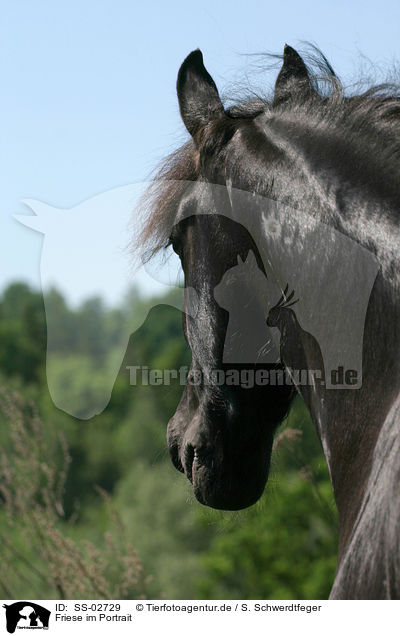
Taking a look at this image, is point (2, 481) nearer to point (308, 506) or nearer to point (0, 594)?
point (0, 594)

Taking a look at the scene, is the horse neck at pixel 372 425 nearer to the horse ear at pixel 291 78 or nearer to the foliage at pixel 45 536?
the horse ear at pixel 291 78

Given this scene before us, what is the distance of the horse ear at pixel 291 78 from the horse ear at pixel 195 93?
0.22 m

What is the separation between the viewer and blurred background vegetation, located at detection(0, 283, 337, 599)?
383 centimetres

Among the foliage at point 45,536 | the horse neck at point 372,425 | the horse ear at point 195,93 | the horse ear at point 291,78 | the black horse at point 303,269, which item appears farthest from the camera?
the foliage at point 45,536

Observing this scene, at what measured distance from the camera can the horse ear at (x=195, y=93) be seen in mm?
2572

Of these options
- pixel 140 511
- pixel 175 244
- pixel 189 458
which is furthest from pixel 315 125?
pixel 140 511

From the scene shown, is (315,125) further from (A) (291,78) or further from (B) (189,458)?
(B) (189,458)

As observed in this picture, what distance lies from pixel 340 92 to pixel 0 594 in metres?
4.97

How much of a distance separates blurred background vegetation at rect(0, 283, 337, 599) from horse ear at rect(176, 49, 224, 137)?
965 mm

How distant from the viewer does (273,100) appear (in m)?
2.49
